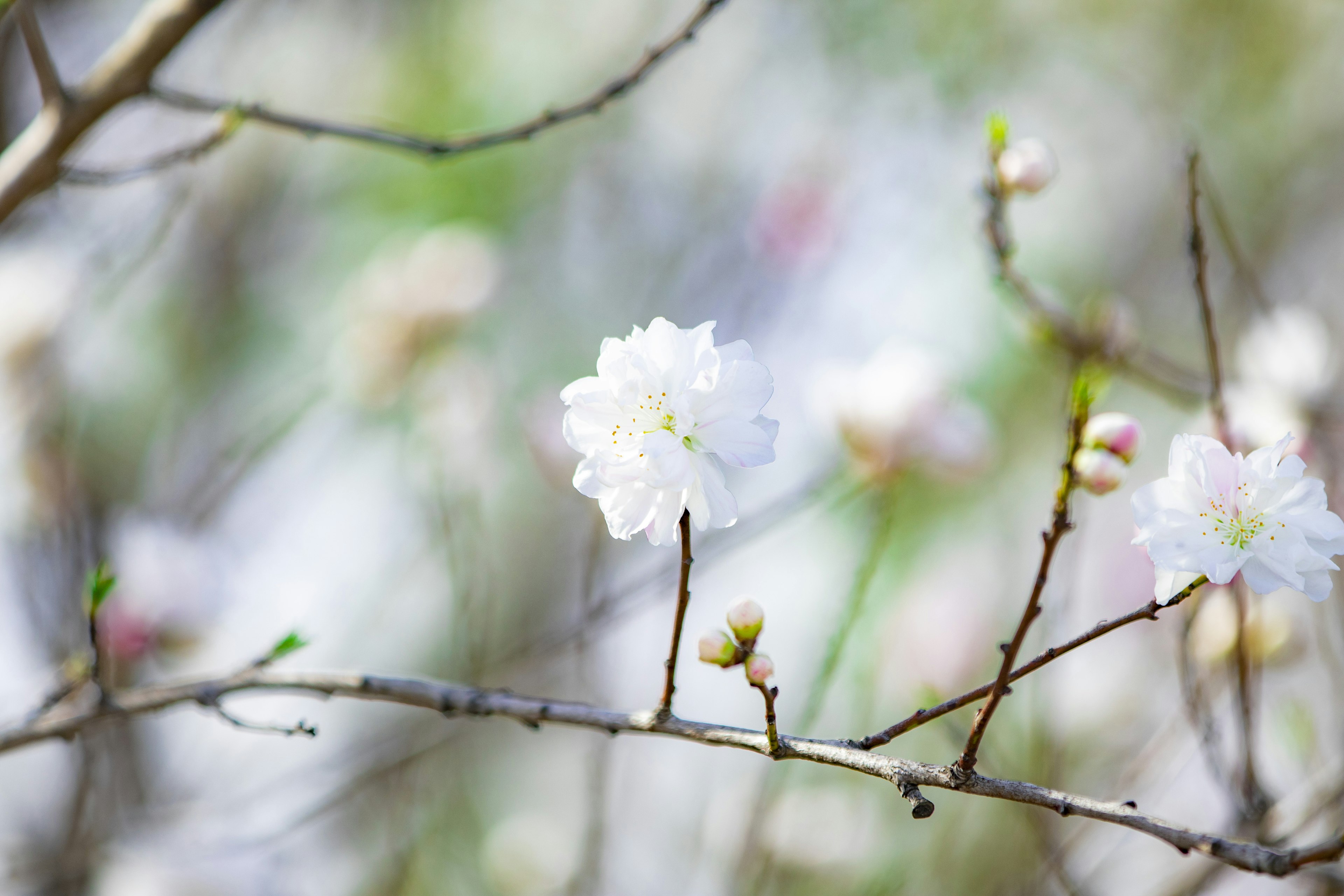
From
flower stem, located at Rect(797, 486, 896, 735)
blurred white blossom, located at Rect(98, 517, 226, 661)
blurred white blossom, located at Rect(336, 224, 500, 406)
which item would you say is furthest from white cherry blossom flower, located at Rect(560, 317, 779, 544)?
blurred white blossom, located at Rect(336, 224, 500, 406)

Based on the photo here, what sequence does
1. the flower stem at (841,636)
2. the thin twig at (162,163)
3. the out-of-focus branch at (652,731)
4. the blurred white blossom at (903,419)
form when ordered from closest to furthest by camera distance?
the out-of-focus branch at (652,731) < the thin twig at (162,163) < the flower stem at (841,636) < the blurred white blossom at (903,419)

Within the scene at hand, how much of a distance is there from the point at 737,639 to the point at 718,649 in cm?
2

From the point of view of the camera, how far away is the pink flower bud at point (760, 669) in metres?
0.85

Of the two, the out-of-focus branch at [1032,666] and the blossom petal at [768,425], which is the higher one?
the blossom petal at [768,425]

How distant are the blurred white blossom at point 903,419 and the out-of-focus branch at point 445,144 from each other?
38.9 inches

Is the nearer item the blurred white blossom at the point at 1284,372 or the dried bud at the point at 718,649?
the dried bud at the point at 718,649

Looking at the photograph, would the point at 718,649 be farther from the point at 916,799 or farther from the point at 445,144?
the point at 445,144

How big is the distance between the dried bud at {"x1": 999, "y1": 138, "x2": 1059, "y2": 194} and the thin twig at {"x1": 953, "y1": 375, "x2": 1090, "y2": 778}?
73 centimetres

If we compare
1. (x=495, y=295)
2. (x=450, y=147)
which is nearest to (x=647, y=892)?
(x=495, y=295)

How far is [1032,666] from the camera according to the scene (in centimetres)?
74

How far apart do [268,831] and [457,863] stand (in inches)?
44.1

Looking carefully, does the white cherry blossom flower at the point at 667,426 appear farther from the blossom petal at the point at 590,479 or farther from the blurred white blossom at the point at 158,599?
the blurred white blossom at the point at 158,599

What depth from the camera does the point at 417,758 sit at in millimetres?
1859

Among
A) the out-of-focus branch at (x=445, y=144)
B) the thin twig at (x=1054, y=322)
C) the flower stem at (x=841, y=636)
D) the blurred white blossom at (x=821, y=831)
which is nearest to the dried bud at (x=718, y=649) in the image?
the flower stem at (x=841, y=636)
